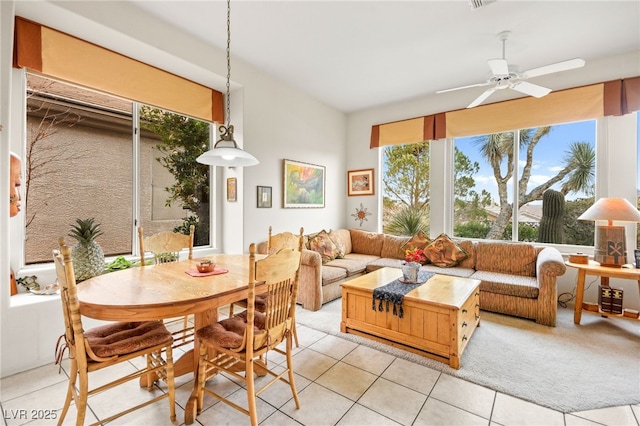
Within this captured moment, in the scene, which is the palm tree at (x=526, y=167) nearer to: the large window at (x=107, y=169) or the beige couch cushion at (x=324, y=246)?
the beige couch cushion at (x=324, y=246)

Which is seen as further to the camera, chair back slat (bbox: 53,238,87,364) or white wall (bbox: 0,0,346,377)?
white wall (bbox: 0,0,346,377)

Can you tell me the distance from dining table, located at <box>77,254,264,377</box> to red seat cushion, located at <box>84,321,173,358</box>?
0.22 m

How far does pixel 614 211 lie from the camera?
287cm

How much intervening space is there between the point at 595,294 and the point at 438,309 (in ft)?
8.82

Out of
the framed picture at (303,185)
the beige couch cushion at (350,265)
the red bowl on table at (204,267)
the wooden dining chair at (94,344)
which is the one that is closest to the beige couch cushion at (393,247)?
the beige couch cushion at (350,265)

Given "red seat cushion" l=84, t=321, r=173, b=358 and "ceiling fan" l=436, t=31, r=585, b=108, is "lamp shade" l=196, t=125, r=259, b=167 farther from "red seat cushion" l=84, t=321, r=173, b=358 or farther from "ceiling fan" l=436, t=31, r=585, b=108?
"ceiling fan" l=436, t=31, r=585, b=108

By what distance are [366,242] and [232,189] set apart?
2430 millimetres

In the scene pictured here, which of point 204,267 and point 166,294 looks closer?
point 166,294

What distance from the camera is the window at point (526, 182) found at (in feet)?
12.0

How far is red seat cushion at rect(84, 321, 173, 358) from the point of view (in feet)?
4.90

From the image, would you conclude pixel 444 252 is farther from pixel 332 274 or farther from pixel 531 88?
pixel 531 88

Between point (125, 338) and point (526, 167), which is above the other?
point (526, 167)

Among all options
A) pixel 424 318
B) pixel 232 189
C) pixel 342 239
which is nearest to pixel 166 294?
pixel 424 318

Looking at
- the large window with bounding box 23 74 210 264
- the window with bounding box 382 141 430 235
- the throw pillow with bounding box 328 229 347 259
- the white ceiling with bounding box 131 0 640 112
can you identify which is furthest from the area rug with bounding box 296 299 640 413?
the white ceiling with bounding box 131 0 640 112
